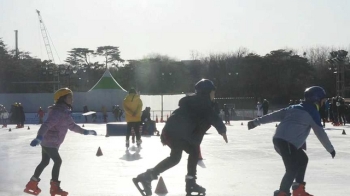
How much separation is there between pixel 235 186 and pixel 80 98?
177ft

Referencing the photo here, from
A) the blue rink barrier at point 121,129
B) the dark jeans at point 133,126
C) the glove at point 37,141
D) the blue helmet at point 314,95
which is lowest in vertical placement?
the blue rink barrier at point 121,129

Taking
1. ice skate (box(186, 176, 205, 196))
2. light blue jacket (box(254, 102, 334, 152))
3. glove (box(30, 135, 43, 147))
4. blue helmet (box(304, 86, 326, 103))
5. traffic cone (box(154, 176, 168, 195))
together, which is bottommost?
traffic cone (box(154, 176, 168, 195))

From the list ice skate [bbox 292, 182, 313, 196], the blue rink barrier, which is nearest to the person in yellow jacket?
the blue rink barrier

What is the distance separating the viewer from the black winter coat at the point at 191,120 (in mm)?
7578

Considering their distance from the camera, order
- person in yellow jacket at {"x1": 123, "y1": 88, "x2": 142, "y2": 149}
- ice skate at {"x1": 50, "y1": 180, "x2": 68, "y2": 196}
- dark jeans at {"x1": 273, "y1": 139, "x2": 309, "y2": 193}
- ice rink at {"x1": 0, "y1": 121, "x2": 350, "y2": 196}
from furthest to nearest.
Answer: person in yellow jacket at {"x1": 123, "y1": 88, "x2": 142, "y2": 149}
ice rink at {"x1": 0, "y1": 121, "x2": 350, "y2": 196}
ice skate at {"x1": 50, "y1": 180, "x2": 68, "y2": 196}
dark jeans at {"x1": 273, "y1": 139, "x2": 309, "y2": 193}

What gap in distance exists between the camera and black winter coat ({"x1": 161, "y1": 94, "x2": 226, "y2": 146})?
7578mm

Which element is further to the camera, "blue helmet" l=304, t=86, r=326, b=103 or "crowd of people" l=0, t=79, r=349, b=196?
"blue helmet" l=304, t=86, r=326, b=103

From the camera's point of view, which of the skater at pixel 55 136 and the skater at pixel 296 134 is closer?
the skater at pixel 296 134

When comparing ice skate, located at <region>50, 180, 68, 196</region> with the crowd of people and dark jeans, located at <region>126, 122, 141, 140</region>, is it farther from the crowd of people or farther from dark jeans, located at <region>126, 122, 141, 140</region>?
dark jeans, located at <region>126, 122, 141, 140</region>

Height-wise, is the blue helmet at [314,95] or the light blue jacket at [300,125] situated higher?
the blue helmet at [314,95]

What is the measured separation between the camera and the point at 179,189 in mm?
8742

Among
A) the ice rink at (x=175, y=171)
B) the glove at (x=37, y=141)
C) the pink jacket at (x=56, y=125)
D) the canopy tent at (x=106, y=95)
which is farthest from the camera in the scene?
the canopy tent at (x=106, y=95)

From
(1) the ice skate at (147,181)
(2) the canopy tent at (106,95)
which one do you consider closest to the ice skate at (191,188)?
(1) the ice skate at (147,181)

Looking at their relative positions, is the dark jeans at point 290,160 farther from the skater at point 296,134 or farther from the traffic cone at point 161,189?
the traffic cone at point 161,189
